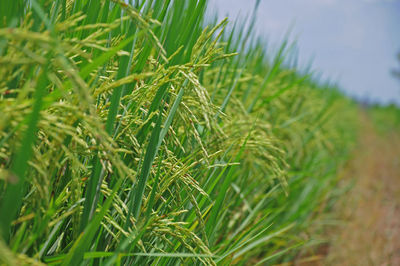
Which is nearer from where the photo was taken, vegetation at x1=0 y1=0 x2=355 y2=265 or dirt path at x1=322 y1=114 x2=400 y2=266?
vegetation at x1=0 y1=0 x2=355 y2=265

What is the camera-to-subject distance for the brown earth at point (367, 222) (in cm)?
265

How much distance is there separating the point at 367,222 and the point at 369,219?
0.16 m

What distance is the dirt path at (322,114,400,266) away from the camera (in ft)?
8.84

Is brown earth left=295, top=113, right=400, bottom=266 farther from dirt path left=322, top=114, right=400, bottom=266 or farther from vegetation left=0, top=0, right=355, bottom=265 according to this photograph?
vegetation left=0, top=0, right=355, bottom=265

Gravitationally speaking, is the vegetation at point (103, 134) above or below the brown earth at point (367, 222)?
above

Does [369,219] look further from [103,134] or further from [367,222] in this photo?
[103,134]

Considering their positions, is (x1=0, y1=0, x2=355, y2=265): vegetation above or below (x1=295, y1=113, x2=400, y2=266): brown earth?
above

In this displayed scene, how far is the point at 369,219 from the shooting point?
3564 millimetres

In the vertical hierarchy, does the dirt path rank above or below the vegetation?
below

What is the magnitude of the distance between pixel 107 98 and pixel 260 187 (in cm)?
146

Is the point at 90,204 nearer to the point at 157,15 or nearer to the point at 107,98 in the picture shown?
the point at 107,98

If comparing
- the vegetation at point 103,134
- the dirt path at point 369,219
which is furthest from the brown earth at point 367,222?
the vegetation at point 103,134

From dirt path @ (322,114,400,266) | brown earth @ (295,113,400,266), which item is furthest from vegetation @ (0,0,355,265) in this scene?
dirt path @ (322,114,400,266)

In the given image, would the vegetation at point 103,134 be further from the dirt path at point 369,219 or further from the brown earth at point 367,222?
the dirt path at point 369,219
